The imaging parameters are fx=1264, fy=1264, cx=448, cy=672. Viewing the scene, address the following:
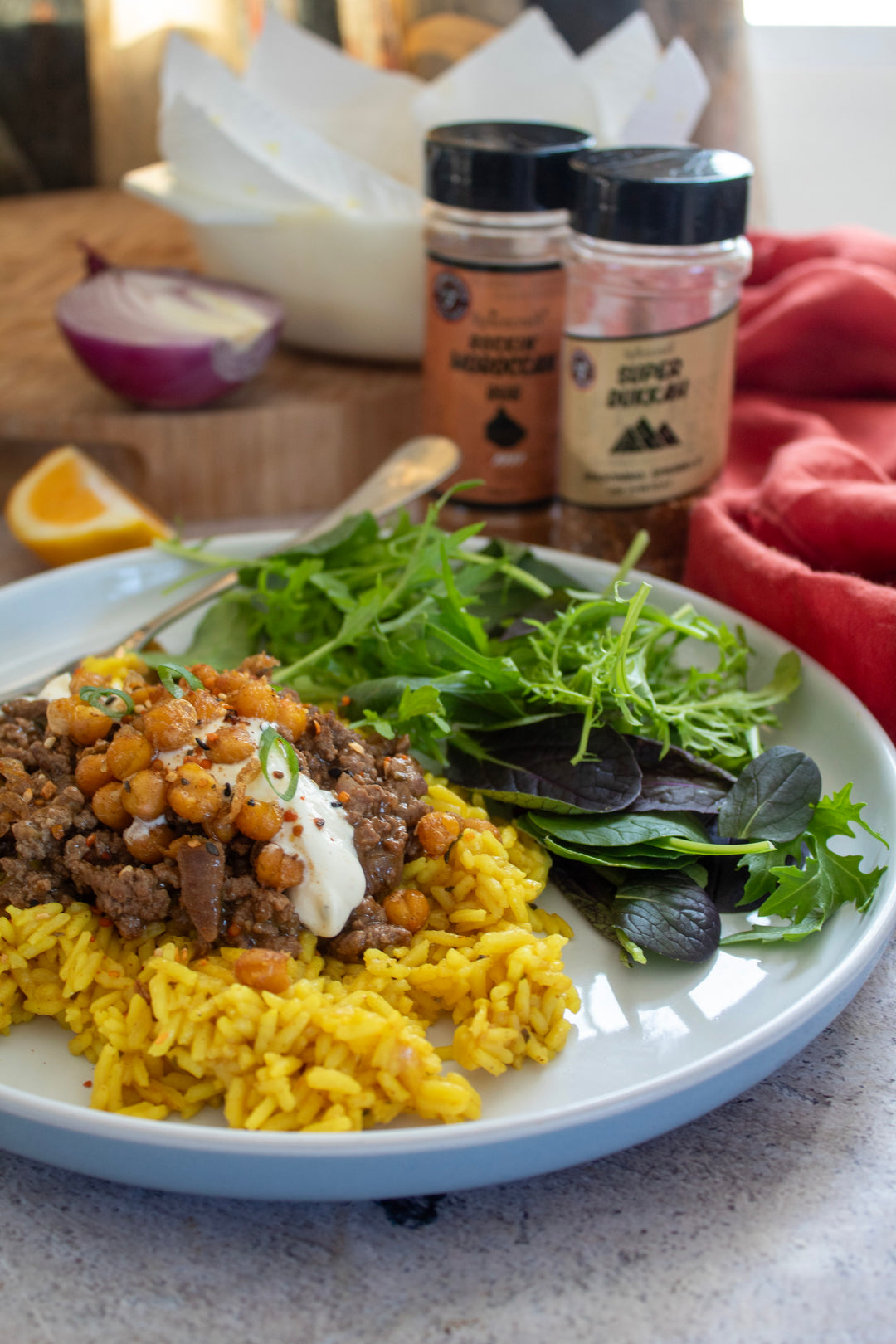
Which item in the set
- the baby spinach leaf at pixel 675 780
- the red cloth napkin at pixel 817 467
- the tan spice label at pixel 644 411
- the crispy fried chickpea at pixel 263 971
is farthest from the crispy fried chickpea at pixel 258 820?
the tan spice label at pixel 644 411

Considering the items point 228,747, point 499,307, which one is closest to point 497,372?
point 499,307

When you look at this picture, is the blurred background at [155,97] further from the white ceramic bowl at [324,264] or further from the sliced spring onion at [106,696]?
the sliced spring onion at [106,696]

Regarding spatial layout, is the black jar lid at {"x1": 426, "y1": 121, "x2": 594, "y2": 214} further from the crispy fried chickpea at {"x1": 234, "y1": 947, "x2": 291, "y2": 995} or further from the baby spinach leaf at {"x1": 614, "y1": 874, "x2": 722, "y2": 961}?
the crispy fried chickpea at {"x1": 234, "y1": 947, "x2": 291, "y2": 995}

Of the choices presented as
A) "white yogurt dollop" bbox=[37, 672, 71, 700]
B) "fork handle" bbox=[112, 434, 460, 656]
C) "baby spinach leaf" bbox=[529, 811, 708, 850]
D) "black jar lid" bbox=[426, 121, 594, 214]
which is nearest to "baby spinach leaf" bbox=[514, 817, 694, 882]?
"baby spinach leaf" bbox=[529, 811, 708, 850]

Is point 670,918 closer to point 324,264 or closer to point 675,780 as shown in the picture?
point 675,780

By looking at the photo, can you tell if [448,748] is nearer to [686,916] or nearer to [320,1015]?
[686,916]

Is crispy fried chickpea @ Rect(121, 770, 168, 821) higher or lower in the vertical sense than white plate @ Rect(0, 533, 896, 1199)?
higher
